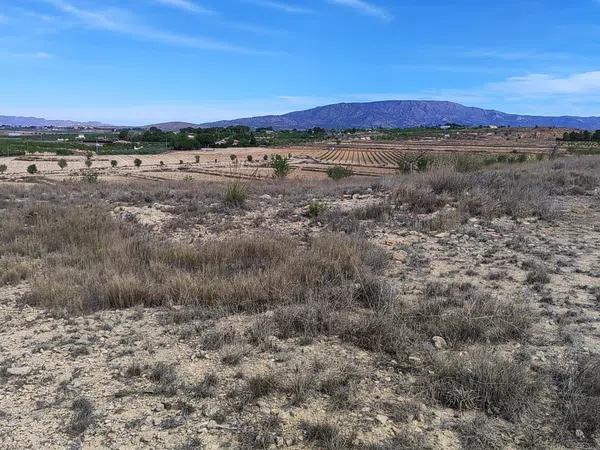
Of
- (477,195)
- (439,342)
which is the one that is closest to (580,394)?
(439,342)

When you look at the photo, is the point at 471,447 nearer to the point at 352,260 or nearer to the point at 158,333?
the point at 158,333

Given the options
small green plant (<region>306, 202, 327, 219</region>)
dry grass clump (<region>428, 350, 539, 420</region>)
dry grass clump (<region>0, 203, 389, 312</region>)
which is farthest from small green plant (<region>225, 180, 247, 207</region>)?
dry grass clump (<region>428, 350, 539, 420</region>)

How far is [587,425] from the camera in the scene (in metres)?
3.37

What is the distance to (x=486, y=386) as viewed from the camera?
12.1 ft

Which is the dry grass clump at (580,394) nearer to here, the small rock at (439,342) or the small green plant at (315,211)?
the small rock at (439,342)

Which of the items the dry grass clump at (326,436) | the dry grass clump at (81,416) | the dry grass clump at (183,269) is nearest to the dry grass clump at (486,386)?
the dry grass clump at (326,436)

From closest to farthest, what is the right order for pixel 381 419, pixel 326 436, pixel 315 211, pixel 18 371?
pixel 326 436 < pixel 381 419 < pixel 18 371 < pixel 315 211

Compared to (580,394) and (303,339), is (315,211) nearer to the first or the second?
(303,339)

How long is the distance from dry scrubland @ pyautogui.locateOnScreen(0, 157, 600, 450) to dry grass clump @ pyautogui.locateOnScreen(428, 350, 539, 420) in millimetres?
15

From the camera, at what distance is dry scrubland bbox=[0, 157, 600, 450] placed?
136 inches

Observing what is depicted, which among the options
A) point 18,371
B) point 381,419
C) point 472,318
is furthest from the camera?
point 472,318

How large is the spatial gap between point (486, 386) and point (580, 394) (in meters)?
0.66

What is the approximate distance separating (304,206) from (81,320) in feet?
25.7

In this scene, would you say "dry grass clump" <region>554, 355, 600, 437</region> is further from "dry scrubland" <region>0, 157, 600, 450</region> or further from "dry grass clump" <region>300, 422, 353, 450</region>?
"dry grass clump" <region>300, 422, 353, 450</region>
